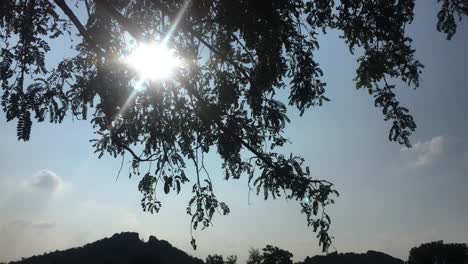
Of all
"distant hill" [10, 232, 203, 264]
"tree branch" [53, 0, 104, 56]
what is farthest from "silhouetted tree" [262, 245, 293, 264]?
"tree branch" [53, 0, 104, 56]

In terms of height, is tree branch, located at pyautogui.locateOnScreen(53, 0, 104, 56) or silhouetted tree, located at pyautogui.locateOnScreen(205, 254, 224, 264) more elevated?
silhouetted tree, located at pyautogui.locateOnScreen(205, 254, 224, 264)

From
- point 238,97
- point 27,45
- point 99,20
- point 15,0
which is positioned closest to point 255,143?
point 238,97

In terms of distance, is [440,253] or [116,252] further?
[116,252]

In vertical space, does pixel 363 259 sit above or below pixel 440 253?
above

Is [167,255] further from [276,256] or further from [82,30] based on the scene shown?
[82,30]

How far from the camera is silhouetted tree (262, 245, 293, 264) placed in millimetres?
102875

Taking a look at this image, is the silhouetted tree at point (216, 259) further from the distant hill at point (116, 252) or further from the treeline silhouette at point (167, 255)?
the distant hill at point (116, 252)

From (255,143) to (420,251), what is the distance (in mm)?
118044

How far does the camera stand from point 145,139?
1012cm

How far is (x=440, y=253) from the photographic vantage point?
111m

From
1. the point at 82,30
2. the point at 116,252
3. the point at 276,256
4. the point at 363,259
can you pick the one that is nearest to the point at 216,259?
the point at 276,256

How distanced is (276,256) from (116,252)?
56.3 m

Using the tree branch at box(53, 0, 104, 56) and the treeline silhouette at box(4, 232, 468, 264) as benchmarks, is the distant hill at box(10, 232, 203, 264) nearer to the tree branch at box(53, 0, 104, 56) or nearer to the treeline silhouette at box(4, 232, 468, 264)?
the treeline silhouette at box(4, 232, 468, 264)

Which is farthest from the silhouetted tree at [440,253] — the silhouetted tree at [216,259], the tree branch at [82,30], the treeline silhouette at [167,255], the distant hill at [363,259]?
the tree branch at [82,30]
